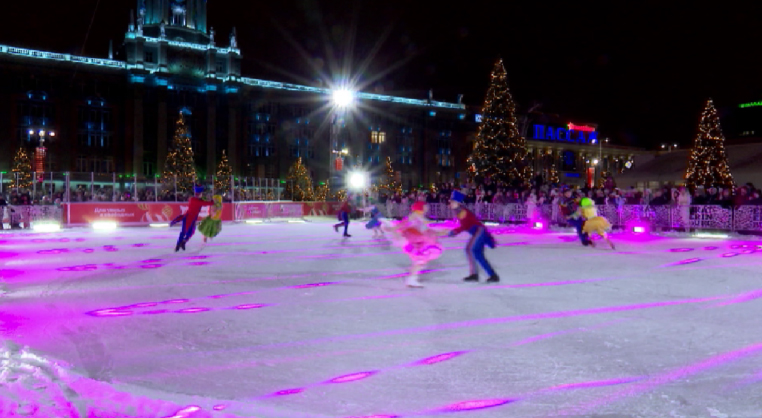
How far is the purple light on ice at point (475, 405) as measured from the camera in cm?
380

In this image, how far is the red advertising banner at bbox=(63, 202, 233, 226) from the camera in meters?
25.7

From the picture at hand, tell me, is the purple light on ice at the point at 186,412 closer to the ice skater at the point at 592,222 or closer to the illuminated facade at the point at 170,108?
the ice skater at the point at 592,222

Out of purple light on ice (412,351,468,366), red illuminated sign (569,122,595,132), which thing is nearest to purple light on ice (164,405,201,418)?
purple light on ice (412,351,468,366)

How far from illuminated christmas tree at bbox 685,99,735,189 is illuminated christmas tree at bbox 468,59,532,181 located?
891 cm

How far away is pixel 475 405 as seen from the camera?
3.87 meters

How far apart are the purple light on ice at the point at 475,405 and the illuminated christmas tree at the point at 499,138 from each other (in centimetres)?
3282

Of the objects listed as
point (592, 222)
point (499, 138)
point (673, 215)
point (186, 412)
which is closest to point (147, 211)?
point (499, 138)

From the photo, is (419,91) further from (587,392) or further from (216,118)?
(587,392)

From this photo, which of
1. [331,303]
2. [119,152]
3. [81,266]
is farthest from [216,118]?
[331,303]

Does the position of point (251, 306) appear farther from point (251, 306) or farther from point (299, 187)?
point (299, 187)

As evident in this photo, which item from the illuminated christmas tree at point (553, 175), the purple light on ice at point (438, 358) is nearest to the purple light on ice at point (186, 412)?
the purple light on ice at point (438, 358)

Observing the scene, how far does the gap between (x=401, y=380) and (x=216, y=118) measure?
76.7 meters

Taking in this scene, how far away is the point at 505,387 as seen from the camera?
4.21 metres

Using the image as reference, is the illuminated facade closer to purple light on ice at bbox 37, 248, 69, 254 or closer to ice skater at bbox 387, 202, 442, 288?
purple light on ice at bbox 37, 248, 69, 254
